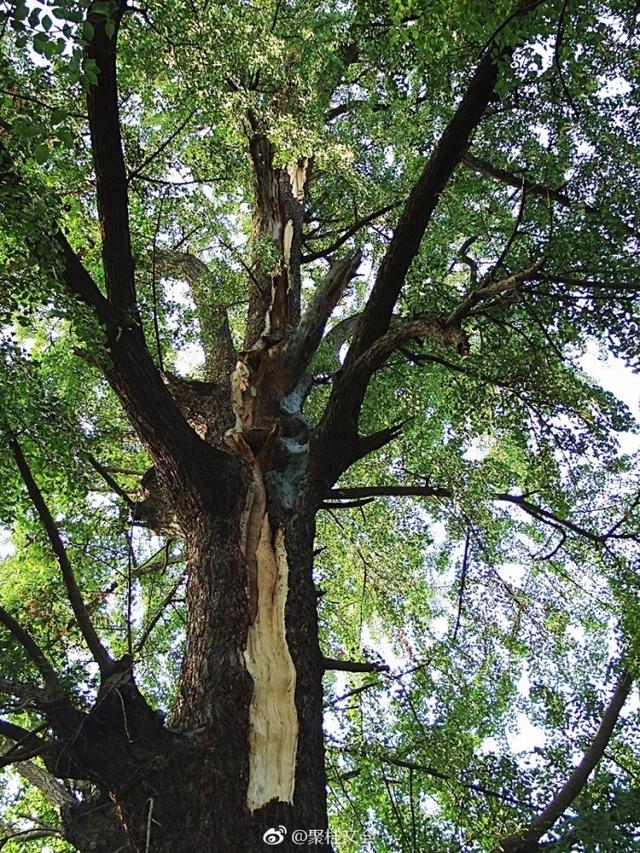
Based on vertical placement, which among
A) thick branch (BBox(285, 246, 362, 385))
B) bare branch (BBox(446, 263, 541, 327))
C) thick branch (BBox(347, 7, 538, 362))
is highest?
thick branch (BBox(285, 246, 362, 385))

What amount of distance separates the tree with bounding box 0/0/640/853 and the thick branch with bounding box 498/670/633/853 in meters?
0.02

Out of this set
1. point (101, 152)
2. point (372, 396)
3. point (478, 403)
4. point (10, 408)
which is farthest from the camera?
point (372, 396)

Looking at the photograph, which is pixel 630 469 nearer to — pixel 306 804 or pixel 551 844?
pixel 551 844

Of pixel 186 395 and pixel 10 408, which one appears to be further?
pixel 186 395

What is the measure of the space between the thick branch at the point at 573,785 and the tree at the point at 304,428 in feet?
0.05

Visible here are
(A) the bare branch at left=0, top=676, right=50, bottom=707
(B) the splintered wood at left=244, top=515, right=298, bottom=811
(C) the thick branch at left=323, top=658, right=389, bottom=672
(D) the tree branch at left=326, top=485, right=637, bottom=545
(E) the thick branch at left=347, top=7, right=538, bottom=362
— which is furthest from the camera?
(D) the tree branch at left=326, top=485, right=637, bottom=545

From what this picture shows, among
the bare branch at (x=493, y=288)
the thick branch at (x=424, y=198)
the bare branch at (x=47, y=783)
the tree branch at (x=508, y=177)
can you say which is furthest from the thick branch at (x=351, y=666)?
the tree branch at (x=508, y=177)

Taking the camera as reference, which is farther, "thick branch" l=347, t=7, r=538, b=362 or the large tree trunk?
"thick branch" l=347, t=7, r=538, b=362

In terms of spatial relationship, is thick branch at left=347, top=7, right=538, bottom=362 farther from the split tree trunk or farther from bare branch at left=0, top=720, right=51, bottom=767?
bare branch at left=0, top=720, right=51, bottom=767

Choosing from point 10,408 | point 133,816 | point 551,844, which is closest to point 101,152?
point 10,408

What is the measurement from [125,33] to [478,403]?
326 cm

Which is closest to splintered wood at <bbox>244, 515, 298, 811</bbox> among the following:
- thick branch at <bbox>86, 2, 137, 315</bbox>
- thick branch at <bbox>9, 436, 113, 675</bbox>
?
thick branch at <bbox>9, 436, 113, 675</bbox>

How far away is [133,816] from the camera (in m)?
2.11

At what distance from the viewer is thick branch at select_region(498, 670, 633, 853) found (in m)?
2.88
